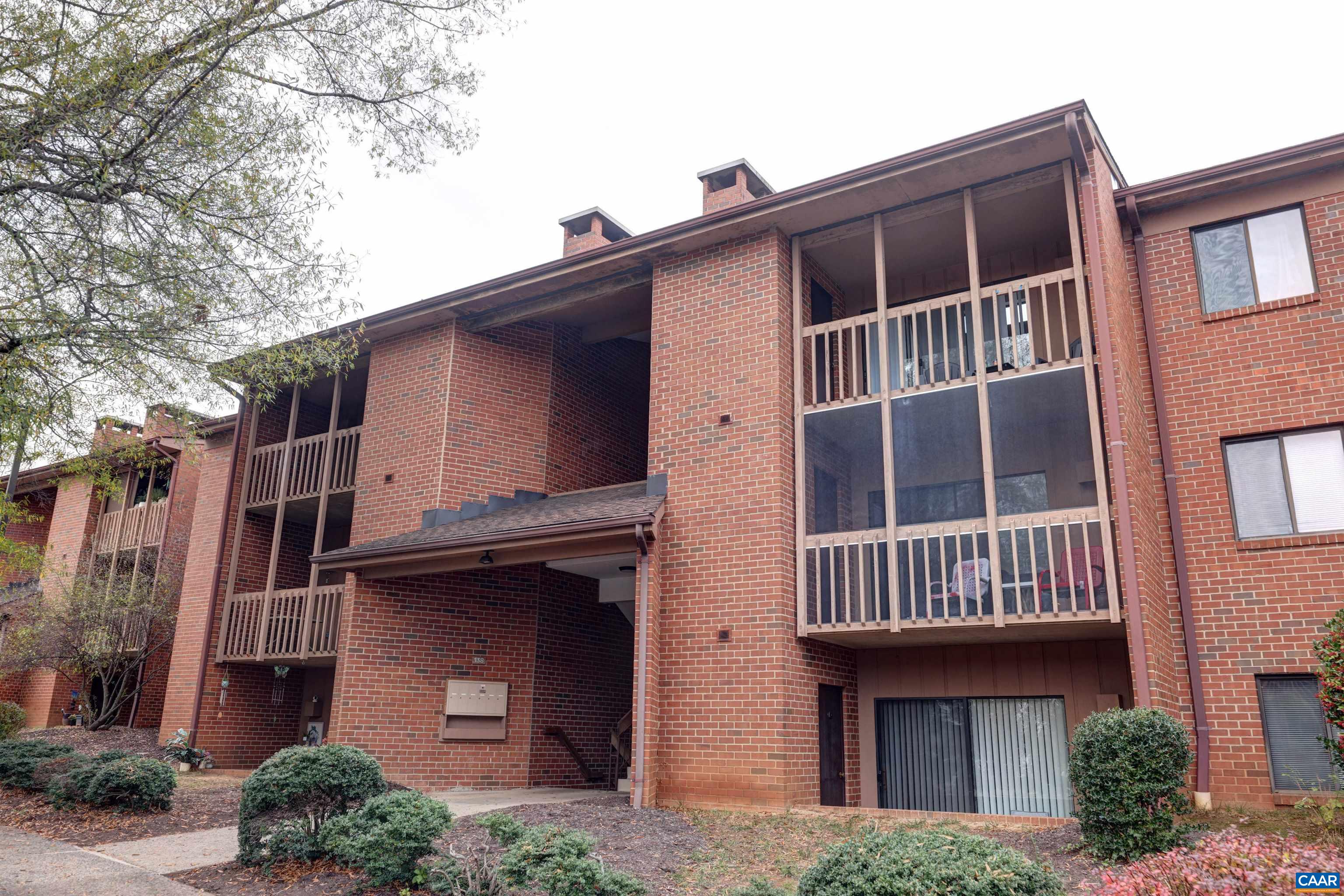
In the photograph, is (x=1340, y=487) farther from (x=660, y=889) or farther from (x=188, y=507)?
(x=188, y=507)

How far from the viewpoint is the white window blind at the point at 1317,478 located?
1020cm

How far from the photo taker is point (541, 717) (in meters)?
14.4

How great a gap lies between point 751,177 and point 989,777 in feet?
31.3

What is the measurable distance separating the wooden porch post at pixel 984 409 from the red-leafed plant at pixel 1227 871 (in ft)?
12.2

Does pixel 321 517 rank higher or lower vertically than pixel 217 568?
higher

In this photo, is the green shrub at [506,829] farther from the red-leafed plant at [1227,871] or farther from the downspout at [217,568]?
the downspout at [217,568]

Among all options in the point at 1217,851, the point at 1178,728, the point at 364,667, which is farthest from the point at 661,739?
the point at 1217,851

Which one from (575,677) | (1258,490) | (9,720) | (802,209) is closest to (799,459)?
(802,209)

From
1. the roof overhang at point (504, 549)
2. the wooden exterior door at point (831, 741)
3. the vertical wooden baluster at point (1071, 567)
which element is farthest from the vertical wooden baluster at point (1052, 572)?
the roof overhang at point (504, 549)

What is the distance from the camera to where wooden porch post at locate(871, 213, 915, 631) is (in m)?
10.7

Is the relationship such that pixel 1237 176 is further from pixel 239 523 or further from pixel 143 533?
pixel 143 533

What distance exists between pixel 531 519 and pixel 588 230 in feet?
21.0

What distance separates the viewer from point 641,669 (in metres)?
11.1

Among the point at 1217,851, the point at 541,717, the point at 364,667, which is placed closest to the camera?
the point at 1217,851
